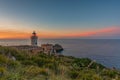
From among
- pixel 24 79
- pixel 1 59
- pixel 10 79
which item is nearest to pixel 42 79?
pixel 24 79

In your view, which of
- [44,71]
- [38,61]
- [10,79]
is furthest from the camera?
[38,61]

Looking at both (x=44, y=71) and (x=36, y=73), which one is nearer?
(x=36, y=73)

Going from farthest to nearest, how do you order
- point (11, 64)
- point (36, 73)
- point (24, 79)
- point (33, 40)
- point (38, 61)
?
point (33, 40), point (38, 61), point (11, 64), point (36, 73), point (24, 79)

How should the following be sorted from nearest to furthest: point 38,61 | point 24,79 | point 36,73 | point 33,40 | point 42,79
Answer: point 24,79, point 42,79, point 36,73, point 38,61, point 33,40

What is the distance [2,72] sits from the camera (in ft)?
13.4

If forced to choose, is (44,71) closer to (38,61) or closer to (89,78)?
(89,78)

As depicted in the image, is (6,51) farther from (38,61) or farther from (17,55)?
(38,61)

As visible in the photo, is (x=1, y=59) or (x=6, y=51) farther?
(x=6, y=51)

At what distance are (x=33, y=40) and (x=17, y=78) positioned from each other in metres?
15.1

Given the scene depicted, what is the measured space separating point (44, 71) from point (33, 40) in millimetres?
13347

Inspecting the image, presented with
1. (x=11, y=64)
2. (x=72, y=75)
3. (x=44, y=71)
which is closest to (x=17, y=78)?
(x=44, y=71)

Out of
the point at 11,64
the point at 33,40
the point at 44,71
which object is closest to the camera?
the point at 44,71

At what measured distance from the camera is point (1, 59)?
6129 mm

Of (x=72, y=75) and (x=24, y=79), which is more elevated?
(x=24, y=79)
